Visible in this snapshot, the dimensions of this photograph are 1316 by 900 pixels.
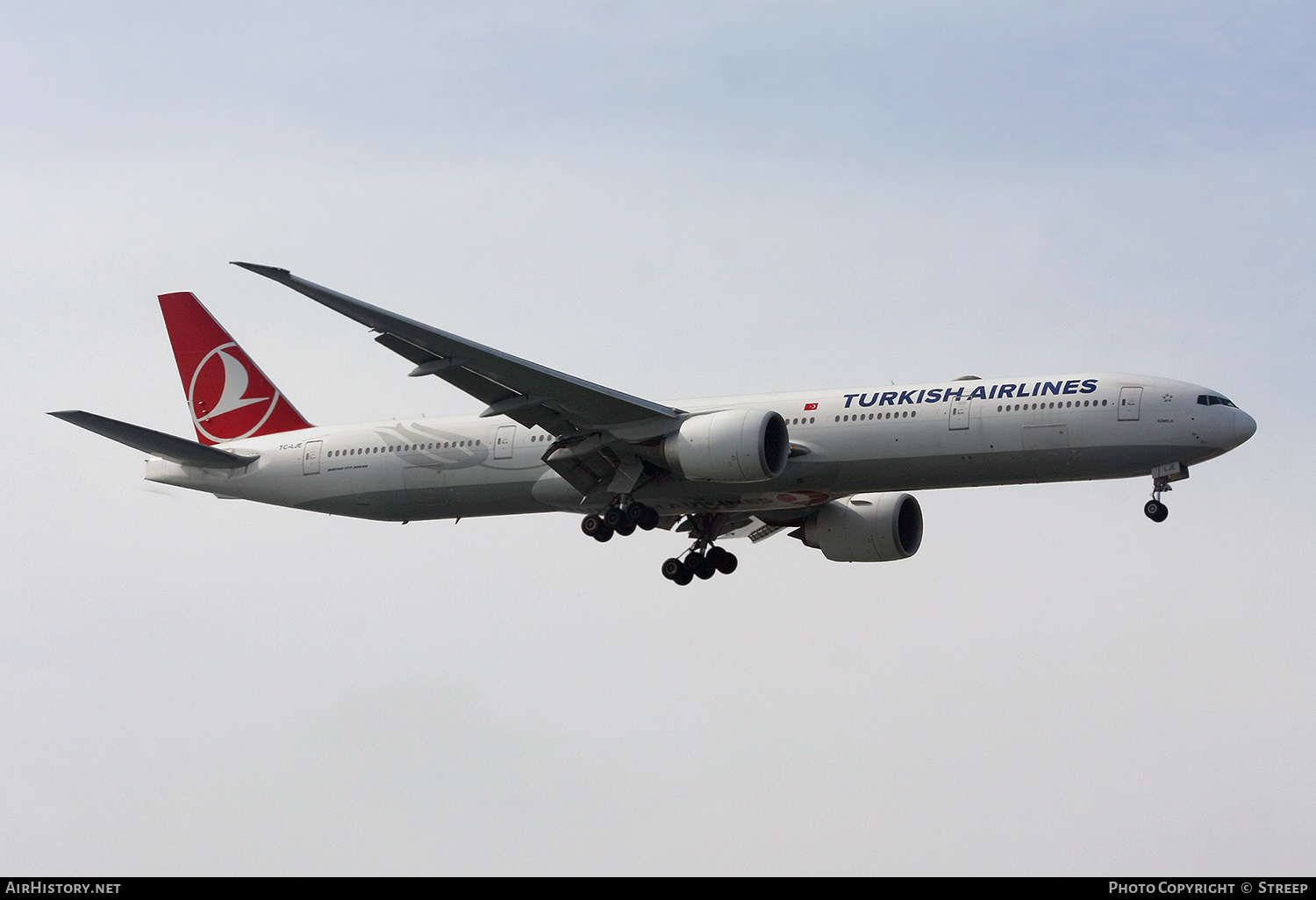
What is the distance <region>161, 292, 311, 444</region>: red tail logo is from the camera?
45.8 meters

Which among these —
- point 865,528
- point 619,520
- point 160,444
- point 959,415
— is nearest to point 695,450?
point 619,520

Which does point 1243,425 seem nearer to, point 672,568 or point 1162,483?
point 1162,483

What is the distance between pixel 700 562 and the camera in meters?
43.4

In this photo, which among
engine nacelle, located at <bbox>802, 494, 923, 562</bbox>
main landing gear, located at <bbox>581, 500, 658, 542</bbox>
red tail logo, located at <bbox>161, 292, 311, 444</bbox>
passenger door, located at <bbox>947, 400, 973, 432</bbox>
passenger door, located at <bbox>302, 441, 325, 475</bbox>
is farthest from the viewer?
red tail logo, located at <bbox>161, 292, 311, 444</bbox>

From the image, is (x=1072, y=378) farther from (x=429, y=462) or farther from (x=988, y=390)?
(x=429, y=462)

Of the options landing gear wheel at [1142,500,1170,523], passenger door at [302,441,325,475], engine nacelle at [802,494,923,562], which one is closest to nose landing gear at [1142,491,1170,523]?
landing gear wheel at [1142,500,1170,523]

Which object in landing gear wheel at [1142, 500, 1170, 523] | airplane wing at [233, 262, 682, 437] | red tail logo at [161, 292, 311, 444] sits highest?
red tail logo at [161, 292, 311, 444]

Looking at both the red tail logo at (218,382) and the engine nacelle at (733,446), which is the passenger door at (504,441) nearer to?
the engine nacelle at (733,446)

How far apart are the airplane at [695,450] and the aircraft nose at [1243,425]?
0.19 feet

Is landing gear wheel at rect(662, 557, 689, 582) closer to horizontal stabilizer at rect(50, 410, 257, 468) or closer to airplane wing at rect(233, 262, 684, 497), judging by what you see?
airplane wing at rect(233, 262, 684, 497)

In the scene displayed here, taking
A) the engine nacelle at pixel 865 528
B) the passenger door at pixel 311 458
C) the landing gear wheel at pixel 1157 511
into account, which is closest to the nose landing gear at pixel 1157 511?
the landing gear wheel at pixel 1157 511

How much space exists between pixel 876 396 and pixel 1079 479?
494cm

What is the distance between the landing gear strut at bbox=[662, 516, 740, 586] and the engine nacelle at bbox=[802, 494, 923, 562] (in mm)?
2481
